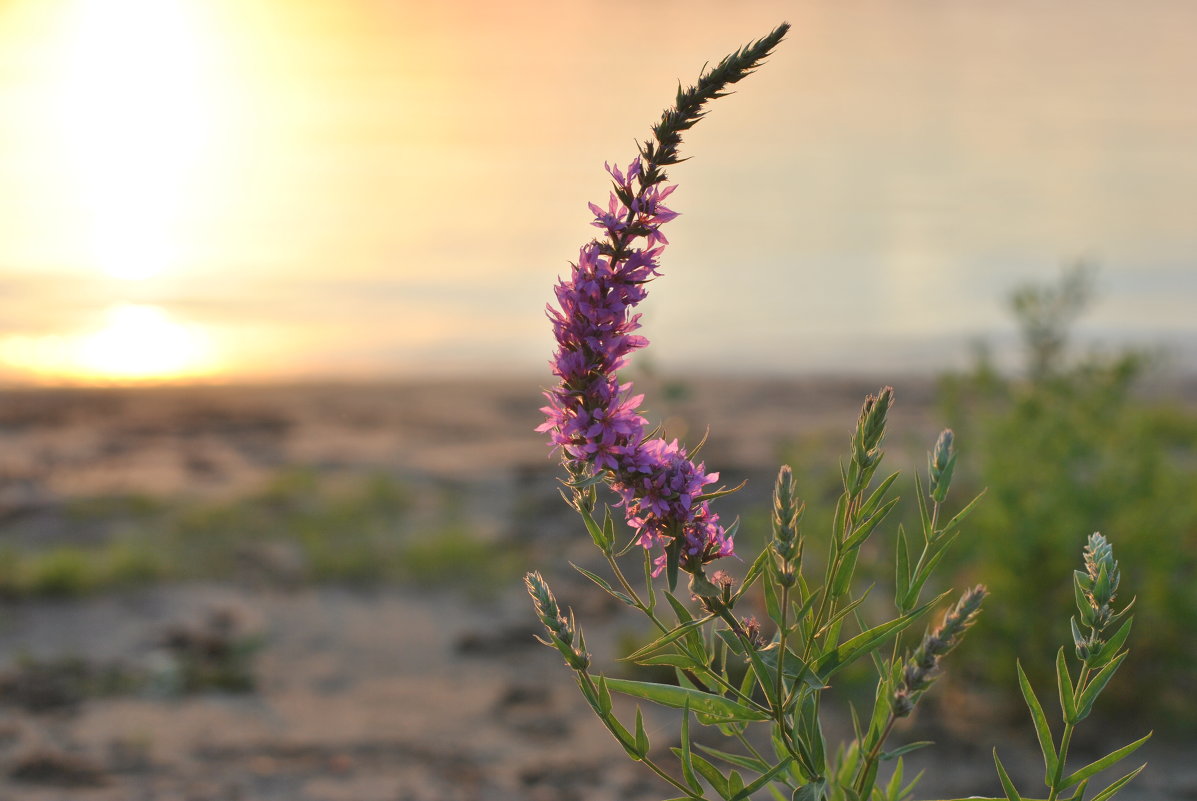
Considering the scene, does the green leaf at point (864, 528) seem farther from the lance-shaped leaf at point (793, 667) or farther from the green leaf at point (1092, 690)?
the green leaf at point (1092, 690)

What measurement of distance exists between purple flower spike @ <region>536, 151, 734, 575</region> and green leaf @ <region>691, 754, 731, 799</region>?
0.46m

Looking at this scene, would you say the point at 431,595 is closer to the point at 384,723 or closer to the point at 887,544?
the point at 384,723

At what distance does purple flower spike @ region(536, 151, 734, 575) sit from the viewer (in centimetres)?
193

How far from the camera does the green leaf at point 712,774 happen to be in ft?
7.30

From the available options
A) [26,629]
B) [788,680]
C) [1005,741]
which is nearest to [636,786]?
[1005,741]

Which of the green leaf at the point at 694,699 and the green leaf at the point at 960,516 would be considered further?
the green leaf at the point at 694,699

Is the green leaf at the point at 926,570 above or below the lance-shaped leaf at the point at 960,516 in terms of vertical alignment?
below

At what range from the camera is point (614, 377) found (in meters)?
1.97

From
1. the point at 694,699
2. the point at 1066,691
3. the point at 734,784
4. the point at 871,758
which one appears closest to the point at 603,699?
the point at 694,699

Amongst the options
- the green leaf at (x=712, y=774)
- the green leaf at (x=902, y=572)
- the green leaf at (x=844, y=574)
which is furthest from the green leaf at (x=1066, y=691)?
the green leaf at (x=712, y=774)

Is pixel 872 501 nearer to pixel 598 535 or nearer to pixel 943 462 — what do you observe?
pixel 943 462

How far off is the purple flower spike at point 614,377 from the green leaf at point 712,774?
1.51 feet

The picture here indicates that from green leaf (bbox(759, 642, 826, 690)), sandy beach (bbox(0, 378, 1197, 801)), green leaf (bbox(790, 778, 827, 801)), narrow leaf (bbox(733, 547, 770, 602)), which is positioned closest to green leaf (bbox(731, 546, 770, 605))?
narrow leaf (bbox(733, 547, 770, 602))

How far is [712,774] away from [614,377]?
841mm
